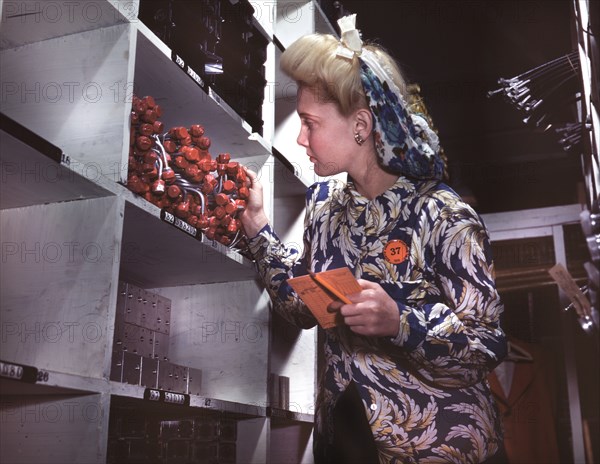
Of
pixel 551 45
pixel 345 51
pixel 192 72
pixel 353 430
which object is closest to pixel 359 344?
pixel 353 430

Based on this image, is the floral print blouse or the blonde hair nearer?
the floral print blouse

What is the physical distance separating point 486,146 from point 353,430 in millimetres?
5152

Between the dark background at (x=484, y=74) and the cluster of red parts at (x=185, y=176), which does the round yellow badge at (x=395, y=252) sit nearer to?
the cluster of red parts at (x=185, y=176)

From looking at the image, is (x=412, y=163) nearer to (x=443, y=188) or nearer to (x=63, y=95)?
(x=443, y=188)

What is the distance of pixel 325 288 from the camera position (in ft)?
5.09

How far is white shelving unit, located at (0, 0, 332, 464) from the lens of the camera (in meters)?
1.52

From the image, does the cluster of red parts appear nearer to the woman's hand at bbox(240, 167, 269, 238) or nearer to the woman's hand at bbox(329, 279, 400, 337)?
the woman's hand at bbox(240, 167, 269, 238)

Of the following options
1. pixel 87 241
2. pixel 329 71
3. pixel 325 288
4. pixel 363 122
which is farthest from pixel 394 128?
pixel 87 241

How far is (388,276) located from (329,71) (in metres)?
0.63

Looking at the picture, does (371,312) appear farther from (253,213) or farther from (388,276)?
(253,213)

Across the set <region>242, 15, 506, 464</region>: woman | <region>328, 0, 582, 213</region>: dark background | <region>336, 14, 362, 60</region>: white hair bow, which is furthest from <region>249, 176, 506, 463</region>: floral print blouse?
<region>328, 0, 582, 213</region>: dark background

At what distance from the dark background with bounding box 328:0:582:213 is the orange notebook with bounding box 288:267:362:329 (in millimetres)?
2023

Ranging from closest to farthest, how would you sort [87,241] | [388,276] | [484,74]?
[87,241], [388,276], [484,74]

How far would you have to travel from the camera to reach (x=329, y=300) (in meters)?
1.60
